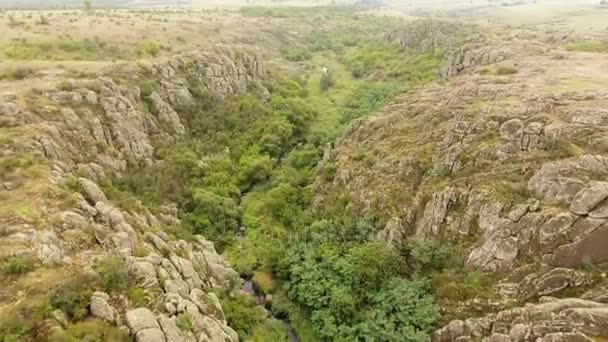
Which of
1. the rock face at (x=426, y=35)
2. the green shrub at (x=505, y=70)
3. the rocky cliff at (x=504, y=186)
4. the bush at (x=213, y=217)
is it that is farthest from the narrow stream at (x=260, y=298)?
the rock face at (x=426, y=35)

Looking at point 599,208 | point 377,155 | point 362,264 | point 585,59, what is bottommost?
point 362,264

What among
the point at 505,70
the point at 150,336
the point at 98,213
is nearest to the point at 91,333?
the point at 150,336

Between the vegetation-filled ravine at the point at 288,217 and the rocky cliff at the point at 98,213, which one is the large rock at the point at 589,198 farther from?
the rocky cliff at the point at 98,213

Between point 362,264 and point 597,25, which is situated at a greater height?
point 597,25

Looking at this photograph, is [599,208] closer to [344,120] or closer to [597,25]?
[344,120]

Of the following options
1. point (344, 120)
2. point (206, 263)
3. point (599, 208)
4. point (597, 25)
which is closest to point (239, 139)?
point (344, 120)

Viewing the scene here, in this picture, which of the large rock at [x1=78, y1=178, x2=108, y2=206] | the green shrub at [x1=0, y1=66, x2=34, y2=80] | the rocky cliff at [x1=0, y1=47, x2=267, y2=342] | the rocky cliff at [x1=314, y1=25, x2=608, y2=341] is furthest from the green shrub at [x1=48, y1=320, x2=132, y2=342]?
the green shrub at [x1=0, y1=66, x2=34, y2=80]
